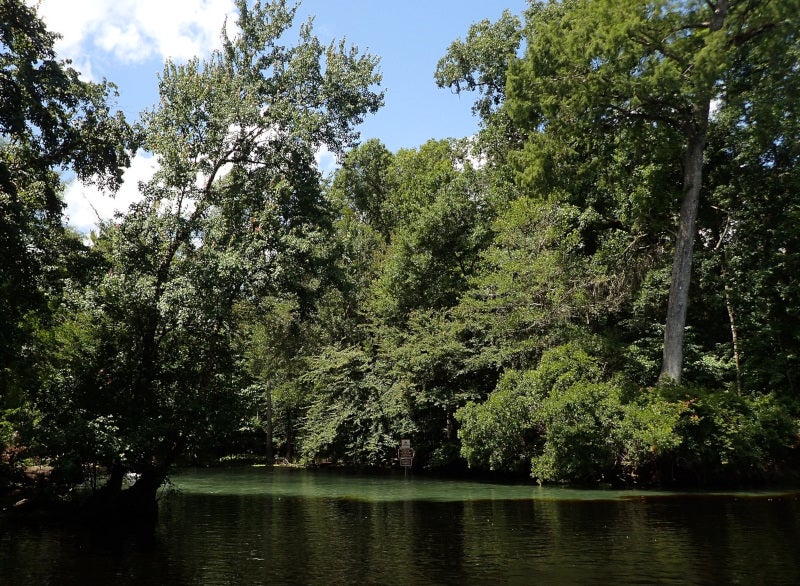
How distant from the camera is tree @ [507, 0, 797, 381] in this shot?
18797mm

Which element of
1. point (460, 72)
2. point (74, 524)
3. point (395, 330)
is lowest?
point (74, 524)

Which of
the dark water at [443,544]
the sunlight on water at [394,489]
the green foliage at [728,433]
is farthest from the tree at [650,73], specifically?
the dark water at [443,544]

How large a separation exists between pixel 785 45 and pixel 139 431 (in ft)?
67.7

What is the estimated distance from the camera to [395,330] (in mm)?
33500

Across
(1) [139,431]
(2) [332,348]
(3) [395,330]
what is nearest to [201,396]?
(1) [139,431]

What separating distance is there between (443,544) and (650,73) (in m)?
16.0

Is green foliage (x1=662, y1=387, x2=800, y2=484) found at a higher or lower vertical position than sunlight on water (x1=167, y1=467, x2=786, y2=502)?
higher

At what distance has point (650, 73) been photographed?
19938 mm

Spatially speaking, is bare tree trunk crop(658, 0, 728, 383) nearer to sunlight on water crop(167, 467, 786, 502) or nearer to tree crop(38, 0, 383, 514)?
sunlight on water crop(167, 467, 786, 502)

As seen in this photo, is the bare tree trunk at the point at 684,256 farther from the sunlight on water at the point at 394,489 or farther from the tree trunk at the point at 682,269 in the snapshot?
the sunlight on water at the point at 394,489

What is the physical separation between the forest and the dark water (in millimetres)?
2601

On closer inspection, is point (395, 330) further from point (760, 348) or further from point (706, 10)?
point (706, 10)

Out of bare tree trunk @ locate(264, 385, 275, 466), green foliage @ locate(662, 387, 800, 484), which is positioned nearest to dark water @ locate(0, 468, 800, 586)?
green foliage @ locate(662, 387, 800, 484)

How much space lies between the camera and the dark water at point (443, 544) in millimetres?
8289
